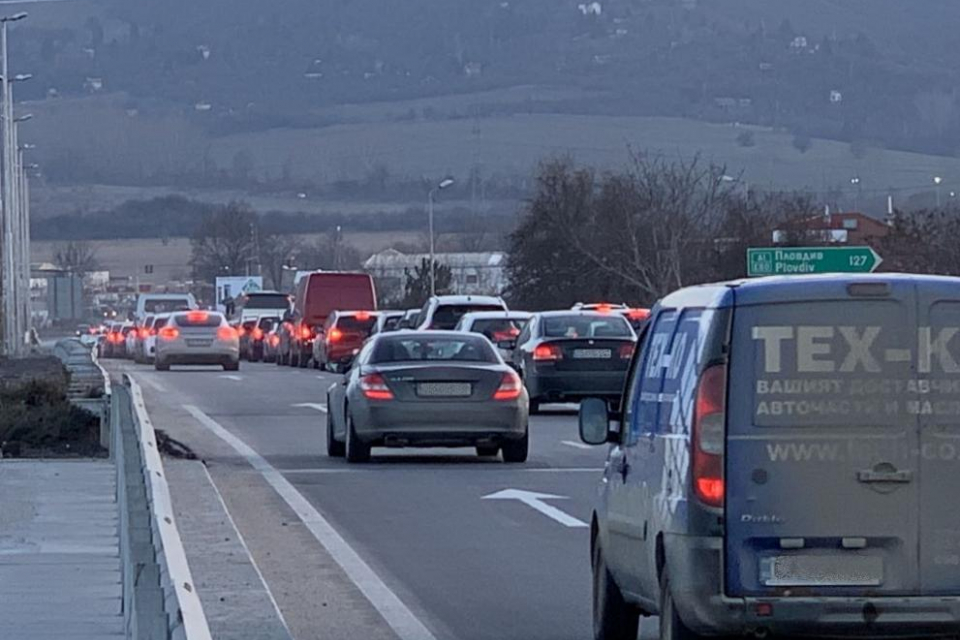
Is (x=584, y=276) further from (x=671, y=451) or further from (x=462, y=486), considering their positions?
(x=671, y=451)

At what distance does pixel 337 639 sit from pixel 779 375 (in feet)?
11.1

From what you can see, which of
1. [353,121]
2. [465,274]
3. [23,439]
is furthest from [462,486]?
[353,121]

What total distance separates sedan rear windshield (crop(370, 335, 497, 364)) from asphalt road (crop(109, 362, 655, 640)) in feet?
3.41

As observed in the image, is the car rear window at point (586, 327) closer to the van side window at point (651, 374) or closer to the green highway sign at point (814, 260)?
the green highway sign at point (814, 260)

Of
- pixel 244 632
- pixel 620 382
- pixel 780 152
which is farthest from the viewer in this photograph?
pixel 780 152

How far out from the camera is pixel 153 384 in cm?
4606

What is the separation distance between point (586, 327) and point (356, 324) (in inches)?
853

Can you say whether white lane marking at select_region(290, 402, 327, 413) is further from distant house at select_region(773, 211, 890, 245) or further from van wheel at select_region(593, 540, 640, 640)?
distant house at select_region(773, 211, 890, 245)

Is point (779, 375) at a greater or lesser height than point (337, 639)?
greater

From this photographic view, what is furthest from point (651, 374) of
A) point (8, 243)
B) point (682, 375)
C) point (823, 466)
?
point (8, 243)

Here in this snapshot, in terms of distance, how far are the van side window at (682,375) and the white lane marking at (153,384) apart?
32.7 meters

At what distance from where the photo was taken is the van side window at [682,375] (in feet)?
30.9

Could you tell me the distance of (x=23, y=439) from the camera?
23.7m

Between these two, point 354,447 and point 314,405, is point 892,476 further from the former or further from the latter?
point 314,405
